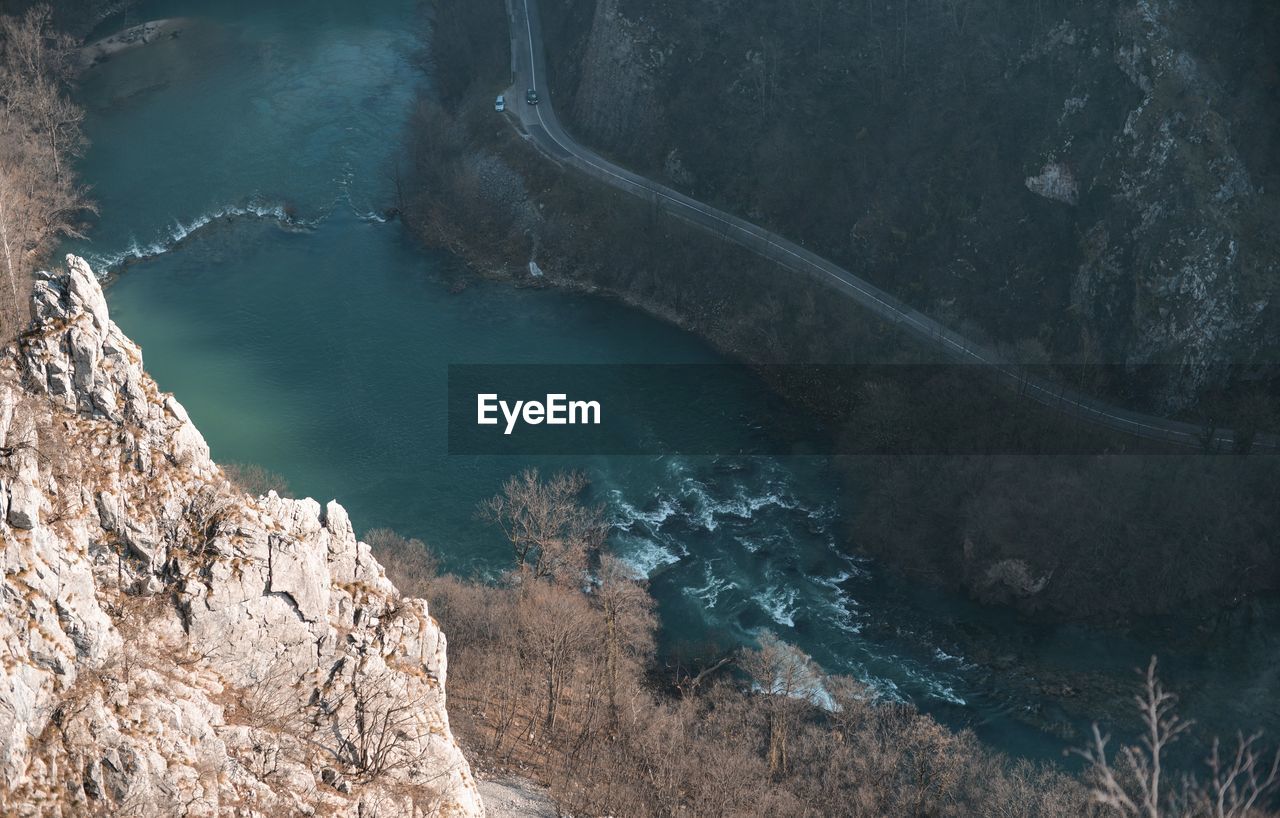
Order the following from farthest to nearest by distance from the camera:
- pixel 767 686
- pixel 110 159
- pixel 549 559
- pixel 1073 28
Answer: pixel 110 159
pixel 1073 28
pixel 549 559
pixel 767 686

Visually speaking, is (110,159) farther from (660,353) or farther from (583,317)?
(660,353)

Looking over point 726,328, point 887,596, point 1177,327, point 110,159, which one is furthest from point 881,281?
point 110,159

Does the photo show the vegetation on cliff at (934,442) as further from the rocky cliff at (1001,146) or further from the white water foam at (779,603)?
the white water foam at (779,603)

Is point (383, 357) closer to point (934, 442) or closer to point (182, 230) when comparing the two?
point (182, 230)

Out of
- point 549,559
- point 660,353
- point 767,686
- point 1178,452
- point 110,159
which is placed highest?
point 110,159

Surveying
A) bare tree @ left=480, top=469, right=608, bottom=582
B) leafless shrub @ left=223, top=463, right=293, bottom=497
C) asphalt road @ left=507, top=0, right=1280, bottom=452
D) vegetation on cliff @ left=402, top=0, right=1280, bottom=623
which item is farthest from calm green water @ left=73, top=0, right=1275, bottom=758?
asphalt road @ left=507, top=0, right=1280, bottom=452

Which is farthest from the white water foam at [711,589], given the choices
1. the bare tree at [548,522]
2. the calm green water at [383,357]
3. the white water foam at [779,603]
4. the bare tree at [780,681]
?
the bare tree at [548,522]

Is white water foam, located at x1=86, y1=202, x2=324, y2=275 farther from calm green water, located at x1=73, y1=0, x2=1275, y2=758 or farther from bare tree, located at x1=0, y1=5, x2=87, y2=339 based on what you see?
bare tree, located at x1=0, y1=5, x2=87, y2=339
